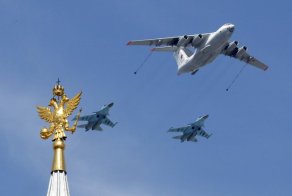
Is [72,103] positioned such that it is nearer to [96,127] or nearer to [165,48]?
[96,127]

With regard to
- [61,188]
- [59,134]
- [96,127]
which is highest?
[96,127]

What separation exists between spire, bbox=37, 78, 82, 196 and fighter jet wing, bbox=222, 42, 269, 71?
81387mm

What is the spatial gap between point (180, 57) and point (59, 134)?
84.7 m

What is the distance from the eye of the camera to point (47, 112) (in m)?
84.4

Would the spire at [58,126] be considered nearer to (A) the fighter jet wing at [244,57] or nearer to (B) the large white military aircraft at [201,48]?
(B) the large white military aircraft at [201,48]

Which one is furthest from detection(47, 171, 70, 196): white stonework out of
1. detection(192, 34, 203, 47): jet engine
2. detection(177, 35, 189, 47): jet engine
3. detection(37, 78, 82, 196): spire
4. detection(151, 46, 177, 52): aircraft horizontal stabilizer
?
detection(151, 46, 177, 52): aircraft horizontal stabilizer

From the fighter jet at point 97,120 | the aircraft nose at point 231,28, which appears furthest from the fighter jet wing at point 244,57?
the fighter jet at point 97,120

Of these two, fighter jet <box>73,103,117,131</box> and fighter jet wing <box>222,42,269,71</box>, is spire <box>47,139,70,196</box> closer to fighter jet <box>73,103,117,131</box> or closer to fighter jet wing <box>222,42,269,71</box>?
fighter jet <box>73,103,117,131</box>

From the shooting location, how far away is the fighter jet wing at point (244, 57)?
165625mm

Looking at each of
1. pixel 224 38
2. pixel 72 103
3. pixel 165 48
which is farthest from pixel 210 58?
pixel 72 103

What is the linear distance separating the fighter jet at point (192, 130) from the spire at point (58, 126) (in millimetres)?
82723

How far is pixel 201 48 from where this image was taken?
156m

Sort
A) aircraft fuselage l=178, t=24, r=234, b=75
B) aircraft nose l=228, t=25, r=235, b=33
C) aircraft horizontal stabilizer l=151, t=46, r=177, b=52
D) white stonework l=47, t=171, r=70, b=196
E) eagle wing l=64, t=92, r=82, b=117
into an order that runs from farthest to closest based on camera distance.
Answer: aircraft horizontal stabilizer l=151, t=46, r=177, b=52 < aircraft fuselage l=178, t=24, r=234, b=75 < aircraft nose l=228, t=25, r=235, b=33 < eagle wing l=64, t=92, r=82, b=117 < white stonework l=47, t=171, r=70, b=196

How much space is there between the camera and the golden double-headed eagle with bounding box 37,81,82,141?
3270 inches
